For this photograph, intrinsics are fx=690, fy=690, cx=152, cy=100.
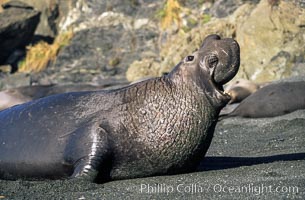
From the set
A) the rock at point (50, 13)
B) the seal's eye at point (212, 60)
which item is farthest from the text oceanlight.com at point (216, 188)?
the rock at point (50, 13)

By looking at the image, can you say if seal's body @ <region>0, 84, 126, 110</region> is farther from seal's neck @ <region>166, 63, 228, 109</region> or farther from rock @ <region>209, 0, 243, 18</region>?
seal's neck @ <region>166, 63, 228, 109</region>

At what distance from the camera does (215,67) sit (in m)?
5.60

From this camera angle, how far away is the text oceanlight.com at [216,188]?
4.42 metres

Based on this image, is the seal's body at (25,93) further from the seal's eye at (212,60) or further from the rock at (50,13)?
the rock at (50,13)

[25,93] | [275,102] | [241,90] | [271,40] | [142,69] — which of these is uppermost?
[275,102]

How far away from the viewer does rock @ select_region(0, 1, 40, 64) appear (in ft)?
86.1

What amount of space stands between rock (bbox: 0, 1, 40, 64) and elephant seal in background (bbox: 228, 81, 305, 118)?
1615 cm

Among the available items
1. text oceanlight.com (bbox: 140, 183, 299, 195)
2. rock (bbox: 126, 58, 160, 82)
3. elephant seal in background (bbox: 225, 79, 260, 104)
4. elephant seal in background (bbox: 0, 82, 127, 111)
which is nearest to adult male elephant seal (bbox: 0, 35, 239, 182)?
text oceanlight.com (bbox: 140, 183, 299, 195)

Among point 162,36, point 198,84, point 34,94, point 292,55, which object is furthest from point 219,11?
point 198,84

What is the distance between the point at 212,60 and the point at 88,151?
1240 millimetres

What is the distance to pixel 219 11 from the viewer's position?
2167 cm

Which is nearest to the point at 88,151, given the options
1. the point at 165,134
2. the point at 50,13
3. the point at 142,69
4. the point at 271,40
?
the point at 165,134

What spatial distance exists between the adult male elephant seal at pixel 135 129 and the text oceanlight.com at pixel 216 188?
0.48 m

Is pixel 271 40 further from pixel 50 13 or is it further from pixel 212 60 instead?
pixel 50 13
